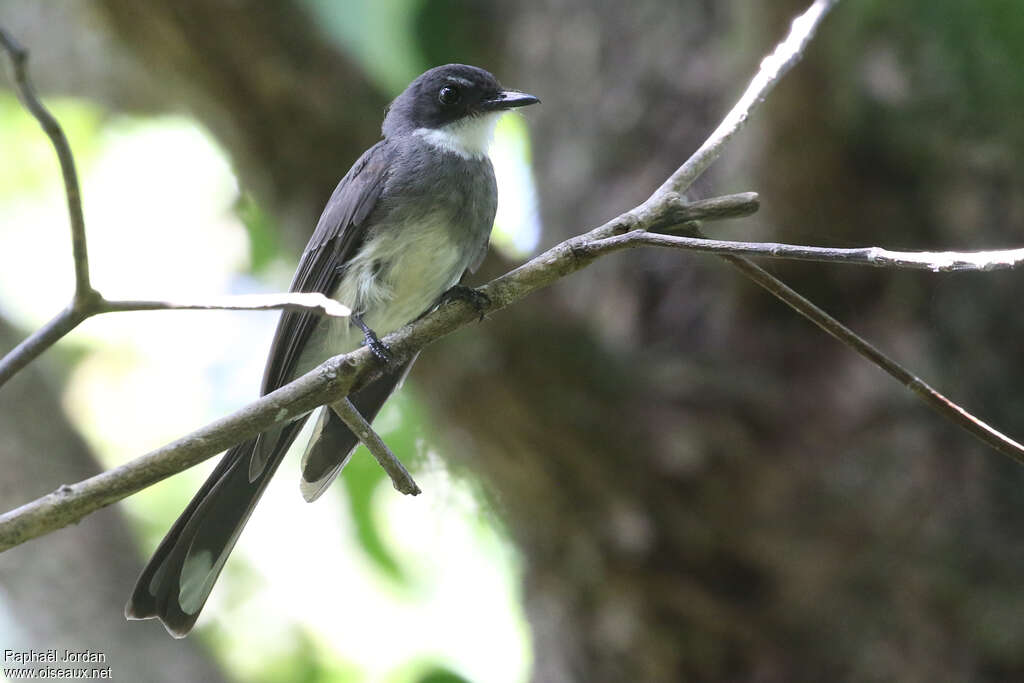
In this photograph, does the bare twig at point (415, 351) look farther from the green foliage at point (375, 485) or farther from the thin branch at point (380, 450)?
the green foliage at point (375, 485)

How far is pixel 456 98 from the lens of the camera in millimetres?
3689

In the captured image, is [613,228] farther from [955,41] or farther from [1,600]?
[1,600]

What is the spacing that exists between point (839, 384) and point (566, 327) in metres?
1.08

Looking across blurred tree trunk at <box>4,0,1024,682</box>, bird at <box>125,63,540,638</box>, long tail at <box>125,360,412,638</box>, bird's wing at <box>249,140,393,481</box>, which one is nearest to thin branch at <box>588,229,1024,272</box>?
long tail at <box>125,360,412,638</box>

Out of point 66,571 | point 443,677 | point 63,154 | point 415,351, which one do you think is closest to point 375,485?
point 66,571

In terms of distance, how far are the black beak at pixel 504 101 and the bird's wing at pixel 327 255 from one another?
1.18ft

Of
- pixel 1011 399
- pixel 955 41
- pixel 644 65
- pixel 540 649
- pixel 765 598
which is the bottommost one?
pixel 540 649

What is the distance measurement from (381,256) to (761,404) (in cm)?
169

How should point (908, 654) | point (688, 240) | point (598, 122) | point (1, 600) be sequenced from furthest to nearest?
1. point (598, 122)
2. point (1, 600)
3. point (908, 654)
4. point (688, 240)

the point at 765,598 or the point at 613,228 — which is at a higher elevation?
the point at 613,228

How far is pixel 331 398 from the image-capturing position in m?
1.81

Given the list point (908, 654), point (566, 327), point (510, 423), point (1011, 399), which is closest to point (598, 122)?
point (566, 327)

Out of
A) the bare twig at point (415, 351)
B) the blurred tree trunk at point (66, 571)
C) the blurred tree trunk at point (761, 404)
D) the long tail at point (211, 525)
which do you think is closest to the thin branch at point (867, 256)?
the bare twig at point (415, 351)

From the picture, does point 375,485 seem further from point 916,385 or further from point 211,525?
point 916,385
